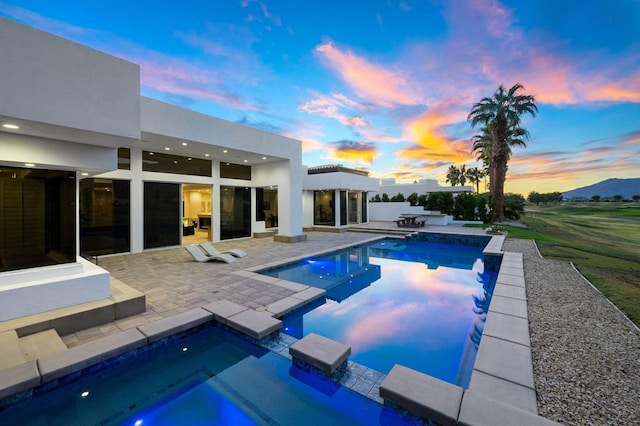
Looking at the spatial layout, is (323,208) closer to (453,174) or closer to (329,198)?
(329,198)

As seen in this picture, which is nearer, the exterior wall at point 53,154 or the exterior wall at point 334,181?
the exterior wall at point 53,154

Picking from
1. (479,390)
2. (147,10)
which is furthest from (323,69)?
(479,390)

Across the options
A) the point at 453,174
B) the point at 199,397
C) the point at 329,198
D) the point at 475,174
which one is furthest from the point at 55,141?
the point at 475,174

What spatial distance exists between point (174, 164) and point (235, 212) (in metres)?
3.64

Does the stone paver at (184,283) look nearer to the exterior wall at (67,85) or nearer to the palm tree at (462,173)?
the exterior wall at (67,85)

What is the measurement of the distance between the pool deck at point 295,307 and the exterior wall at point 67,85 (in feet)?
10.3

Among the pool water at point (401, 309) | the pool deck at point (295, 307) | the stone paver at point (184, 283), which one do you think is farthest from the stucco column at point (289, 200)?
the pool water at point (401, 309)

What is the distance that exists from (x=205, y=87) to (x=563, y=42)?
16.3 meters

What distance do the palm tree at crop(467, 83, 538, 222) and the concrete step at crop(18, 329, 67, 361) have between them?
2509cm

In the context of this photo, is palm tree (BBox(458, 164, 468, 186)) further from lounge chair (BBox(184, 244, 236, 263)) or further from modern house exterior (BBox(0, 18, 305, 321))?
modern house exterior (BBox(0, 18, 305, 321))

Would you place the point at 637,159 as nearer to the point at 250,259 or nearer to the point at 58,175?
the point at 250,259

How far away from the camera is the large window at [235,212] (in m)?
13.0

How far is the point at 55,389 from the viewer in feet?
9.56

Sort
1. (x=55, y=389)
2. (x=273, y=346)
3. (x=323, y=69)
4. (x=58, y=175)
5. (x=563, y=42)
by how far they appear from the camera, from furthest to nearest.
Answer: (x=323, y=69)
(x=563, y=42)
(x=58, y=175)
(x=273, y=346)
(x=55, y=389)
